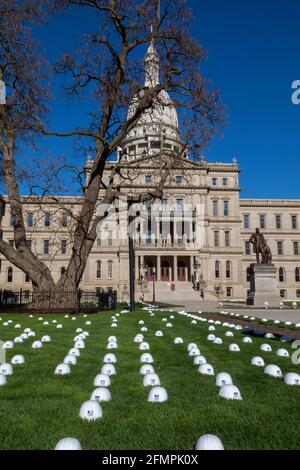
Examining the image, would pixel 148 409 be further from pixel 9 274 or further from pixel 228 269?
pixel 9 274

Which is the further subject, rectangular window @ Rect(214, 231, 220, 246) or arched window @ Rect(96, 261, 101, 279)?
rectangular window @ Rect(214, 231, 220, 246)

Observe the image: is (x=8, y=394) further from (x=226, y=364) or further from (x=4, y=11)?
(x=4, y=11)

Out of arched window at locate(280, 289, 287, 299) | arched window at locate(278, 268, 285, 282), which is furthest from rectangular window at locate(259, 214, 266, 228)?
arched window at locate(280, 289, 287, 299)

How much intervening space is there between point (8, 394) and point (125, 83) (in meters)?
18.7

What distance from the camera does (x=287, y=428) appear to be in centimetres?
358

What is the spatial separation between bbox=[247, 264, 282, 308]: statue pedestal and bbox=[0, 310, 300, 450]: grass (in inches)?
952

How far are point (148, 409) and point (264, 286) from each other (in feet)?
91.3

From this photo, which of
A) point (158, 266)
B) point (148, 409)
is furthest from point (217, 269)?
point (148, 409)

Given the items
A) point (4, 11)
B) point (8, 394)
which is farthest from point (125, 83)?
point (8, 394)

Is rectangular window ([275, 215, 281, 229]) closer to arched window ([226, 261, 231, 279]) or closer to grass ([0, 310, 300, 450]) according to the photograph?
arched window ([226, 261, 231, 279])

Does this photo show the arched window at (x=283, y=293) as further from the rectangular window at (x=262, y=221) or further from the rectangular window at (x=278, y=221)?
the rectangular window at (x=262, y=221)

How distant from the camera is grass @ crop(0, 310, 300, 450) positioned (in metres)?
3.30

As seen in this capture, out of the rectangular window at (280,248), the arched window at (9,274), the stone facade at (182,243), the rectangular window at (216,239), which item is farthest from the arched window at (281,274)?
the arched window at (9,274)

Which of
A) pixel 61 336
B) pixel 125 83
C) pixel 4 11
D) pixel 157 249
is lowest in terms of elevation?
pixel 61 336
